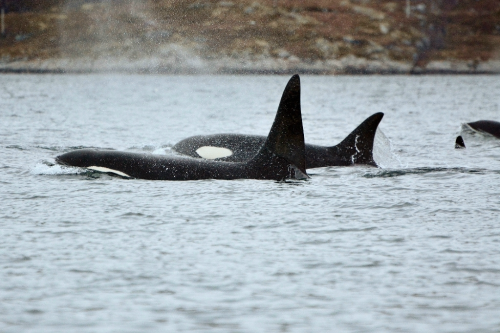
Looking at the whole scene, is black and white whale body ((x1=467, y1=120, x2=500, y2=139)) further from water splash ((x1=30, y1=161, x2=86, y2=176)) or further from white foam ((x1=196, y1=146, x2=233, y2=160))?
water splash ((x1=30, y1=161, x2=86, y2=176))

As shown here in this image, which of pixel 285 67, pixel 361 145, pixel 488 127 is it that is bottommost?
pixel 361 145

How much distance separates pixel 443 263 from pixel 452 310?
1347mm

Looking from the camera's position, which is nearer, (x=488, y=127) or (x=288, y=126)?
(x=288, y=126)

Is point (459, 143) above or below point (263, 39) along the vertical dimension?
below

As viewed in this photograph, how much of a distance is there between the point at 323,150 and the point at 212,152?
6.92 feet

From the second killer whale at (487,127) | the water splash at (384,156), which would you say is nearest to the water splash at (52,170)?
the water splash at (384,156)

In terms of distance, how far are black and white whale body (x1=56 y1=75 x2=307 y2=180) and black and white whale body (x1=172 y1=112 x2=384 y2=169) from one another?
2.15 metres

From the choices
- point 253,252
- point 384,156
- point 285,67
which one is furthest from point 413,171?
point 285,67

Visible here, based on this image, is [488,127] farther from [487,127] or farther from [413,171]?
[413,171]

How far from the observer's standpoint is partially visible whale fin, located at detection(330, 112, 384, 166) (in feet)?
46.0

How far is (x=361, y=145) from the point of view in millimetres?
14164

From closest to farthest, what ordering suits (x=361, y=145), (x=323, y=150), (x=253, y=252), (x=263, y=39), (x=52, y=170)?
1. (x=253, y=252)
2. (x=52, y=170)
3. (x=361, y=145)
4. (x=323, y=150)
5. (x=263, y=39)

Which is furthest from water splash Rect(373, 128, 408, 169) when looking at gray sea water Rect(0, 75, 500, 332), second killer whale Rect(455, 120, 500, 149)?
second killer whale Rect(455, 120, 500, 149)

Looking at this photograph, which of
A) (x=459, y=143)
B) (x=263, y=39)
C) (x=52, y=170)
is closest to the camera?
(x=52, y=170)
